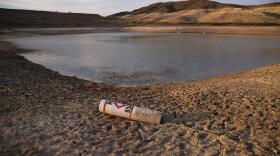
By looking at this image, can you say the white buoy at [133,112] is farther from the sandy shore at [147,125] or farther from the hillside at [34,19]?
the hillside at [34,19]

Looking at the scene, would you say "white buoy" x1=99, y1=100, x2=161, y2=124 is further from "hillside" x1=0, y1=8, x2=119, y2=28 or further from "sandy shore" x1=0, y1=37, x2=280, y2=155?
"hillside" x1=0, y1=8, x2=119, y2=28

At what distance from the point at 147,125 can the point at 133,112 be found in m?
0.41

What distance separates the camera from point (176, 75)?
13.4 metres

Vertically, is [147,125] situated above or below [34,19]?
below

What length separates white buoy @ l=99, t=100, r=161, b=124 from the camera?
6.20 m

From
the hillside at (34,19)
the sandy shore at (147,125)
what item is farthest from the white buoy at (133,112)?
the hillside at (34,19)

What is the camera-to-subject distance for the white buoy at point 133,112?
20.3ft

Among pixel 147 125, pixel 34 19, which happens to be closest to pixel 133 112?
pixel 147 125

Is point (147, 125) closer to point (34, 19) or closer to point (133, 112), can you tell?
point (133, 112)

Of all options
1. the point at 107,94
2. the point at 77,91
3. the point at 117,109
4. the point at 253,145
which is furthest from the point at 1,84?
the point at 253,145

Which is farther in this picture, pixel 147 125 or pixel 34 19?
pixel 34 19

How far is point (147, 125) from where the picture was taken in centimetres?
613

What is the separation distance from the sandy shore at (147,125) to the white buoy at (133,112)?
0.13 m

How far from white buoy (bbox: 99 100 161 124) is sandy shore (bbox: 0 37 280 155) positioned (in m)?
0.13
